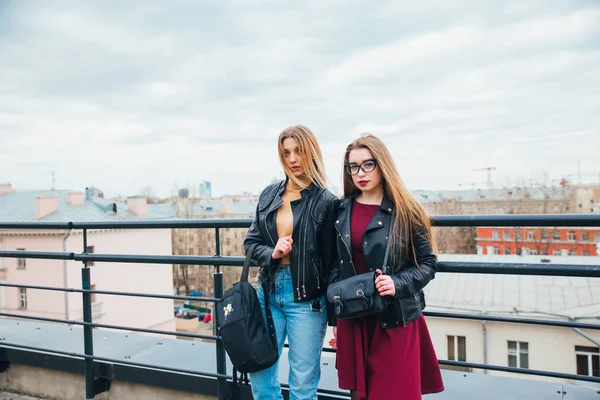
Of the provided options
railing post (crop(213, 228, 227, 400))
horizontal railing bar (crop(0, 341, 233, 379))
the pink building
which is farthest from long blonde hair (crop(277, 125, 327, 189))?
the pink building

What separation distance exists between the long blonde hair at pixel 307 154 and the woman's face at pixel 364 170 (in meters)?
0.23

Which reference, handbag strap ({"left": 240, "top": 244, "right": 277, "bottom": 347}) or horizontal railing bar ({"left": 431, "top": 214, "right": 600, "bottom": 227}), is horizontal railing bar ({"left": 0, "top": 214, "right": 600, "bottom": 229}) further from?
handbag strap ({"left": 240, "top": 244, "right": 277, "bottom": 347})

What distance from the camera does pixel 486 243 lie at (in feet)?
199

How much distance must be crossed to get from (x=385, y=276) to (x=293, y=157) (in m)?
0.72

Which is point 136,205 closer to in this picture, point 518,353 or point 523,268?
point 518,353

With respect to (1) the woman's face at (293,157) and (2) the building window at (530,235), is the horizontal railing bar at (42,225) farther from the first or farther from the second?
(2) the building window at (530,235)

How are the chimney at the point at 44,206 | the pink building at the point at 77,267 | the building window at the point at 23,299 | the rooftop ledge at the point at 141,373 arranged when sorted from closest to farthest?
1. the rooftop ledge at the point at 141,373
2. the pink building at the point at 77,267
3. the building window at the point at 23,299
4. the chimney at the point at 44,206

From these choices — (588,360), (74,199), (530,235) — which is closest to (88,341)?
(588,360)

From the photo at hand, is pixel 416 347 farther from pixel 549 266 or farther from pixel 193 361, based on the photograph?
pixel 193 361

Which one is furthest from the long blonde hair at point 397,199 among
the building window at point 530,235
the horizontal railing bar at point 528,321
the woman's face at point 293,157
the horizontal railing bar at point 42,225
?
A: the building window at point 530,235

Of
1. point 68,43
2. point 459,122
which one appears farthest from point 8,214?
point 459,122

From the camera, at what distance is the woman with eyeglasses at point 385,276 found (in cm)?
195

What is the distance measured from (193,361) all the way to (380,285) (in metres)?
1.85

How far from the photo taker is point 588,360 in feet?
70.0
